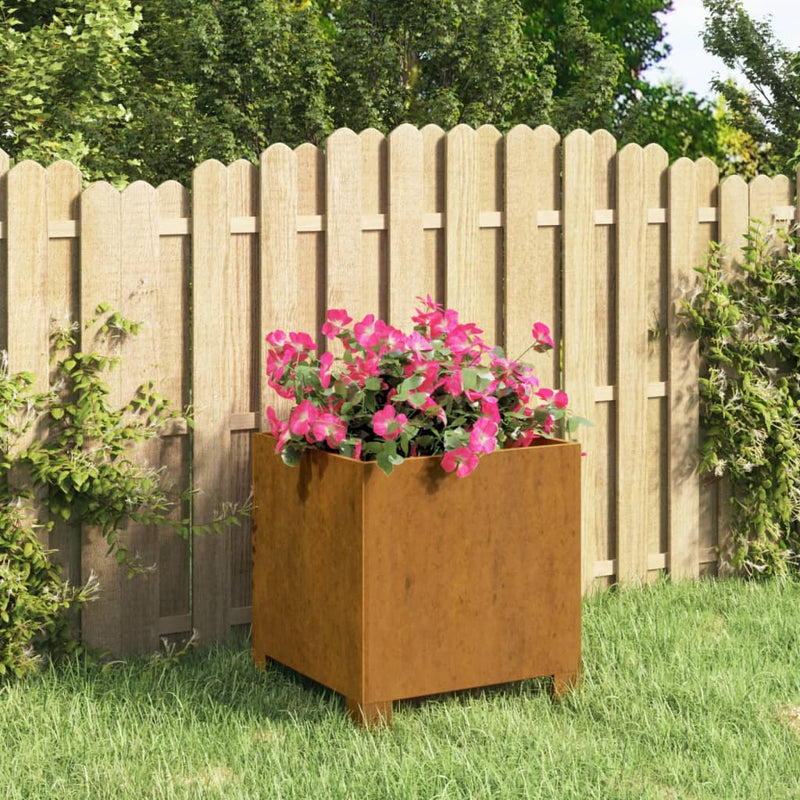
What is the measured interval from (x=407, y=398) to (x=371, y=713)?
3.06ft

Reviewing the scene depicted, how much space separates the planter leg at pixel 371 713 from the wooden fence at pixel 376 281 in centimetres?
100

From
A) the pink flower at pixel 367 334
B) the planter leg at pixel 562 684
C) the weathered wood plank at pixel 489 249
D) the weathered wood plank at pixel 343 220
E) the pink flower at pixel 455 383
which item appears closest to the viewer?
the pink flower at pixel 455 383

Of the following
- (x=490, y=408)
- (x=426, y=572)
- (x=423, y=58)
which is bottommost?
(x=426, y=572)

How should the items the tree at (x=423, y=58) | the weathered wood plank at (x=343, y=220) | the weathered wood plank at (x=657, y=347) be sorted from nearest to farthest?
the weathered wood plank at (x=343, y=220) → the weathered wood plank at (x=657, y=347) → the tree at (x=423, y=58)

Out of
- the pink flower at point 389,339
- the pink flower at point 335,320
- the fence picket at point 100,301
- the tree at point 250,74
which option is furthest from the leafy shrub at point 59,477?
the tree at point 250,74

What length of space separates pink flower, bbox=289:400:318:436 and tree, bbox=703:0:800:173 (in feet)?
45.4

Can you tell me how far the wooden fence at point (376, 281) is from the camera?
14.4 ft

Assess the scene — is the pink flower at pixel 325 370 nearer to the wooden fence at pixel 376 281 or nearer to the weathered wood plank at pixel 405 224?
the wooden fence at pixel 376 281

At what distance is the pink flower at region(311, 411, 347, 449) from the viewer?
151 inches

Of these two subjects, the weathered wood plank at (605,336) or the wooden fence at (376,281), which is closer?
the wooden fence at (376,281)

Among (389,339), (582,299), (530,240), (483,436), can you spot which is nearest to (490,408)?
(483,436)

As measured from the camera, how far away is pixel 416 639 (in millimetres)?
3865

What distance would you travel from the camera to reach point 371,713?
3836mm

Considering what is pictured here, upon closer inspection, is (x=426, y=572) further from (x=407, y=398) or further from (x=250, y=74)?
(x=250, y=74)
